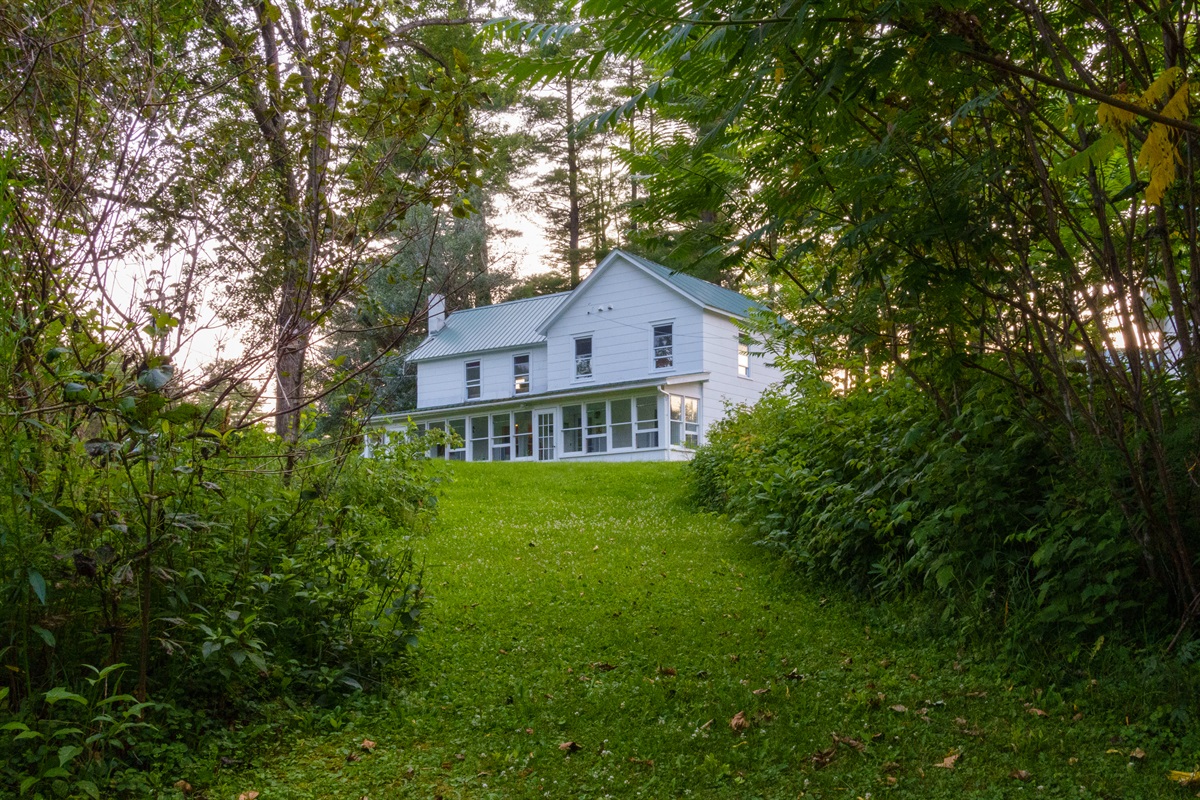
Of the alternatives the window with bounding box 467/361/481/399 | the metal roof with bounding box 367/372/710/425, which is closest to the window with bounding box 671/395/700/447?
the metal roof with bounding box 367/372/710/425

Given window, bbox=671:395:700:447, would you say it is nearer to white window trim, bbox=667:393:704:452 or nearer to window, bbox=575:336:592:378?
white window trim, bbox=667:393:704:452

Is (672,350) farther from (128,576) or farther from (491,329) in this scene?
(128,576)

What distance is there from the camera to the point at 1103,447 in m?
4.57

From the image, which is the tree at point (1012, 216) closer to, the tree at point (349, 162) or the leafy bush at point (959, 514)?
the leafy bush at point (959, 514)

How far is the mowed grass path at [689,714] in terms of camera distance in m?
3.78

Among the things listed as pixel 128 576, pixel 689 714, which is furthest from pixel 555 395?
pixel 128 576

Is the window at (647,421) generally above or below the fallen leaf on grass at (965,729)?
above

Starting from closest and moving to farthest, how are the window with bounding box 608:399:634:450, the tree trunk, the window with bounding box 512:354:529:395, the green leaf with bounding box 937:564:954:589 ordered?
the green leaf with bounding box 937:564:954:589
the window with bounding box 608:399:634:450
the window with bounding box 512:354:529:395
the tree trunk

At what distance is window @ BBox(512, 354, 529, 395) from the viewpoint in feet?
95.7

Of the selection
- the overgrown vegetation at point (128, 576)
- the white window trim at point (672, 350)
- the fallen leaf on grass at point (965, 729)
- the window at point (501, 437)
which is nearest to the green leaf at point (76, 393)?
the overgrown vegetation at point (128, 576)

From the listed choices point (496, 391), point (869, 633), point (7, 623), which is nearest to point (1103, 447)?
point (869, 633)

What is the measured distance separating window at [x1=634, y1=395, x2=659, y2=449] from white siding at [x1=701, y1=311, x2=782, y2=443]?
1399mm

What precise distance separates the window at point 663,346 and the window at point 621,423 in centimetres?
159

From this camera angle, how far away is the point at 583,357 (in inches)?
1078
